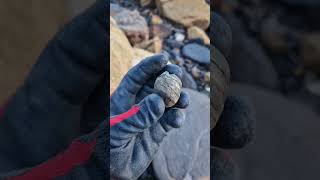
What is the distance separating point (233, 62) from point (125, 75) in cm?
15

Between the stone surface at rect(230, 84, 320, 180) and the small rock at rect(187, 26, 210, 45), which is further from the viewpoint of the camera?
the small rock at rect(187, 26, 210, 45)

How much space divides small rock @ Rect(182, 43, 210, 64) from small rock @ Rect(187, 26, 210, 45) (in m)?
0.01

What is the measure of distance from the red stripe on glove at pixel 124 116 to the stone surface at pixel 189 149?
8 centimetres

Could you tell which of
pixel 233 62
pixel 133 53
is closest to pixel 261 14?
pixel 233 62

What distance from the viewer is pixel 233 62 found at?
715mm

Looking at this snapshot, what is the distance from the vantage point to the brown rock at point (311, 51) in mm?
597

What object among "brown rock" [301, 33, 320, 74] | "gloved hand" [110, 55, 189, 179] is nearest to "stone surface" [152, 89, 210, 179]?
"gloved hand" [110, 55, 189, 179]

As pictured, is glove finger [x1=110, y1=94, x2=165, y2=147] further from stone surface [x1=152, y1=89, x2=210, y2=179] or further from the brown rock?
the brown rock

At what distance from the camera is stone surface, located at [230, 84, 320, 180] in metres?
0.65

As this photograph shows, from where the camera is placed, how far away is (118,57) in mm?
757

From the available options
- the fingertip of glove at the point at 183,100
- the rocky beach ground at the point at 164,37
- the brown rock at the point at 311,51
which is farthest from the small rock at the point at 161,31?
the brown rock at the point at 311,51

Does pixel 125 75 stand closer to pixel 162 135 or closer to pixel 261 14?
pixel 162 135

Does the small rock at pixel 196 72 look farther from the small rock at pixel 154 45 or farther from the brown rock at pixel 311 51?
the brown rock at pixel 311 51

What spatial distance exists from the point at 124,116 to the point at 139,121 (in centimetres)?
2
